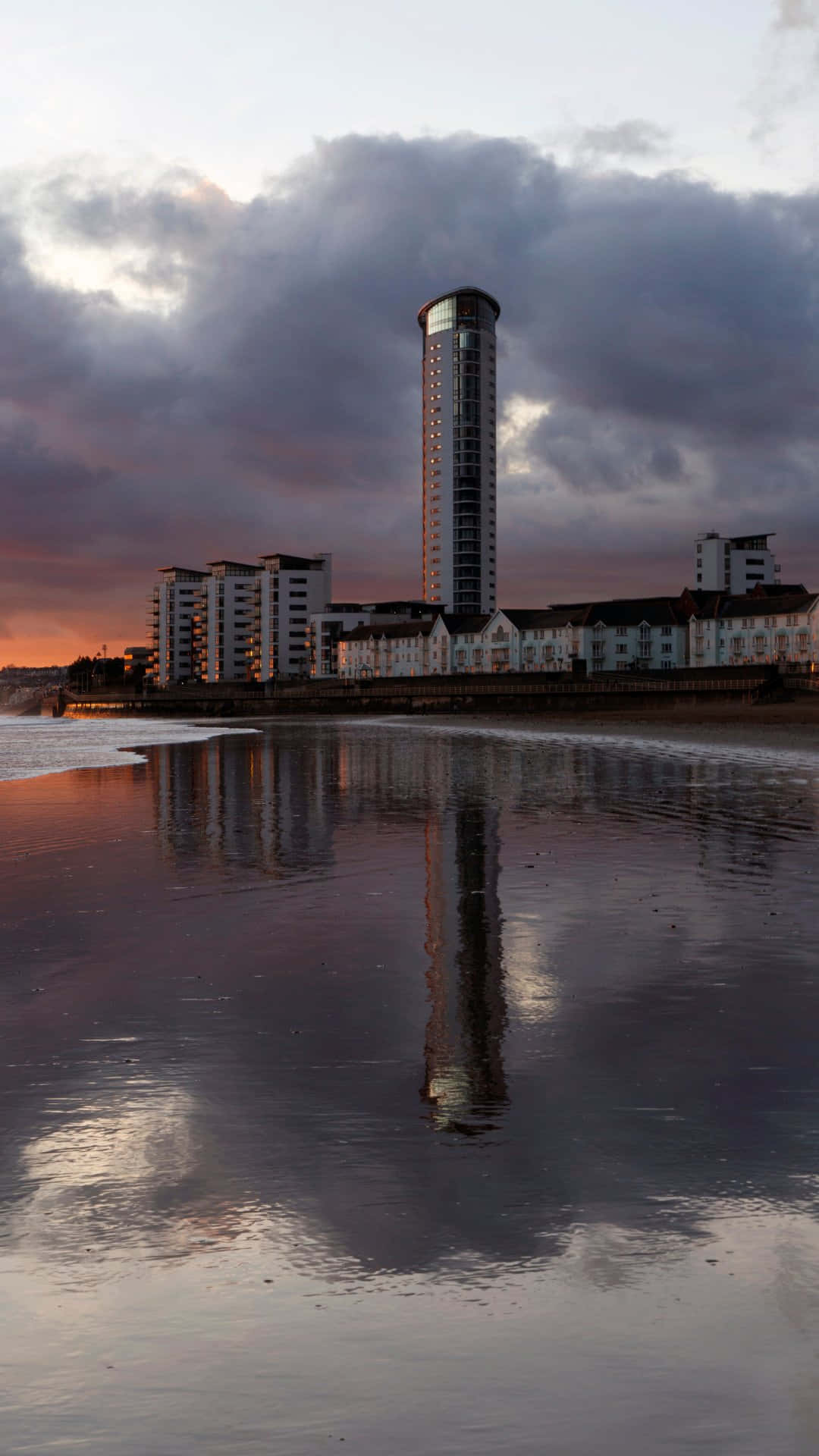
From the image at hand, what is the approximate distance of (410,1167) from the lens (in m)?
6.40

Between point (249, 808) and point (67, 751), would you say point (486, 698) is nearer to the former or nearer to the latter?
point (67, 751)

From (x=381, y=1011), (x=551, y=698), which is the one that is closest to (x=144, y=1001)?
(x=381, y=1011)

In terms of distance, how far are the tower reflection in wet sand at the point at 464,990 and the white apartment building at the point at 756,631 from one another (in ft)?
481

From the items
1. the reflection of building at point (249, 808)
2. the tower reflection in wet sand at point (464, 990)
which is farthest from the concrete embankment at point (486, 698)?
the tower reflection in wet sand at point (464, 990)

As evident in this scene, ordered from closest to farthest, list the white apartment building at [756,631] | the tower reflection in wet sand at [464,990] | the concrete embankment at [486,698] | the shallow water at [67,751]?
1. the tower reflection in wet sand at [464,990]
2. the shallow water at [67,751]
3. the concrete embankment at [486,698]
4. the white apartment building at [756,631]

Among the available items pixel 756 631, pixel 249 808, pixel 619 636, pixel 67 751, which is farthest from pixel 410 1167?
pixel 619 636

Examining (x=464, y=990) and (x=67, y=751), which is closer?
(x=464, y=990)

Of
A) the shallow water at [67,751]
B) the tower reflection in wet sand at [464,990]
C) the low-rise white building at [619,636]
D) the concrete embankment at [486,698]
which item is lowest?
the shallow water at [67,751]

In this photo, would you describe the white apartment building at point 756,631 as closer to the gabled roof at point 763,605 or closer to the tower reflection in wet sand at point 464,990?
the gabled roof at point 763,605

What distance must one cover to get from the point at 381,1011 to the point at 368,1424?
5.63 metres

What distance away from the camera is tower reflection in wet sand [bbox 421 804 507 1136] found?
7.61 m

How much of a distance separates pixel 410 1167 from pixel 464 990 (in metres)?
4.18

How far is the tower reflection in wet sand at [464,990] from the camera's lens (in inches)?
300

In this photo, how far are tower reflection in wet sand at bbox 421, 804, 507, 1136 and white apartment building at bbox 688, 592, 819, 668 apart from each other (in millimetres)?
146646
